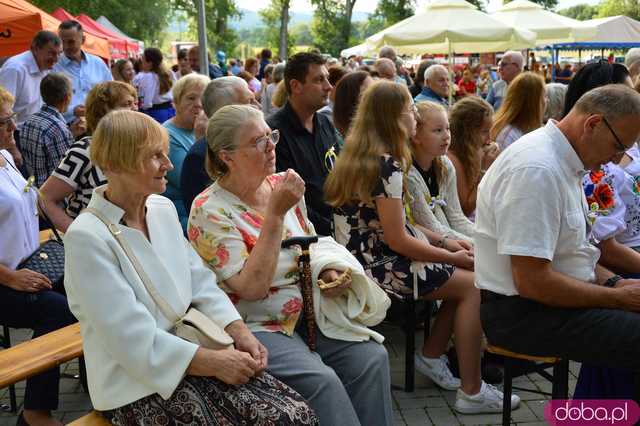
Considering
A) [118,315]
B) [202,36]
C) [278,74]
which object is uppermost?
[202,36]

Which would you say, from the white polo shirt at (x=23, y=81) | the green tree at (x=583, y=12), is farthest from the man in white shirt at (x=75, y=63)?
the green tree at (x=583, y=12)

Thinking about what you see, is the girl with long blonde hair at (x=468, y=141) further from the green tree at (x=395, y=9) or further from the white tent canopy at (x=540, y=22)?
the green tree at (x=395, y=9)

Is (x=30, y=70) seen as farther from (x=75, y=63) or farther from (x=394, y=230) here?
(x=394, y=230)

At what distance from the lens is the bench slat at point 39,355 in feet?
8.57

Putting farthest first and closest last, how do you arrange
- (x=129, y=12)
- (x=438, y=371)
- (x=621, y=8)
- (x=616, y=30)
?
(x=621, y=8), (x=129, y=12), (x=616, y=30), (x=438, y=371)

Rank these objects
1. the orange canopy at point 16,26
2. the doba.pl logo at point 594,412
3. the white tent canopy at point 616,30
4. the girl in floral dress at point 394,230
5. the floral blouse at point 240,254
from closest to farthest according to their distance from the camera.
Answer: the floral blouse at point 240,254
the doba.pl logo at point 594,412
the girl in floral dress at point 394,230
the orange canopy at point 16,26
the white tent canopy at point 616,30

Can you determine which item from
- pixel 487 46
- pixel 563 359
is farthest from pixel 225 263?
pixel 487 46

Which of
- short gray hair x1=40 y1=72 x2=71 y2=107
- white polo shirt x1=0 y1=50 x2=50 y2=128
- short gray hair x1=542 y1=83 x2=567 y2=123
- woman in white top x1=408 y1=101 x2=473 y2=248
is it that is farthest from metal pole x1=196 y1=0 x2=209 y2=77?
woman in white top x1=408 y1=101 x2=473 y2=248

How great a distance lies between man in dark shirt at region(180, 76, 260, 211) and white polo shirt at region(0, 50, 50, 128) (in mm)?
3194

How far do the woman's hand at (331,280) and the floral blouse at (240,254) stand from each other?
12cm

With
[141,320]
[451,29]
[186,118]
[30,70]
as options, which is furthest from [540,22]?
[141,320]

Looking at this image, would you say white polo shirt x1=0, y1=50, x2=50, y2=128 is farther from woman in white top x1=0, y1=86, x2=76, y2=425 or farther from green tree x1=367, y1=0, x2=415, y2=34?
green tree x1=367, y1=0, x2=415, y2=34

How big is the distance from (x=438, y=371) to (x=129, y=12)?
3922 centimetres

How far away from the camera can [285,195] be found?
2.63m
